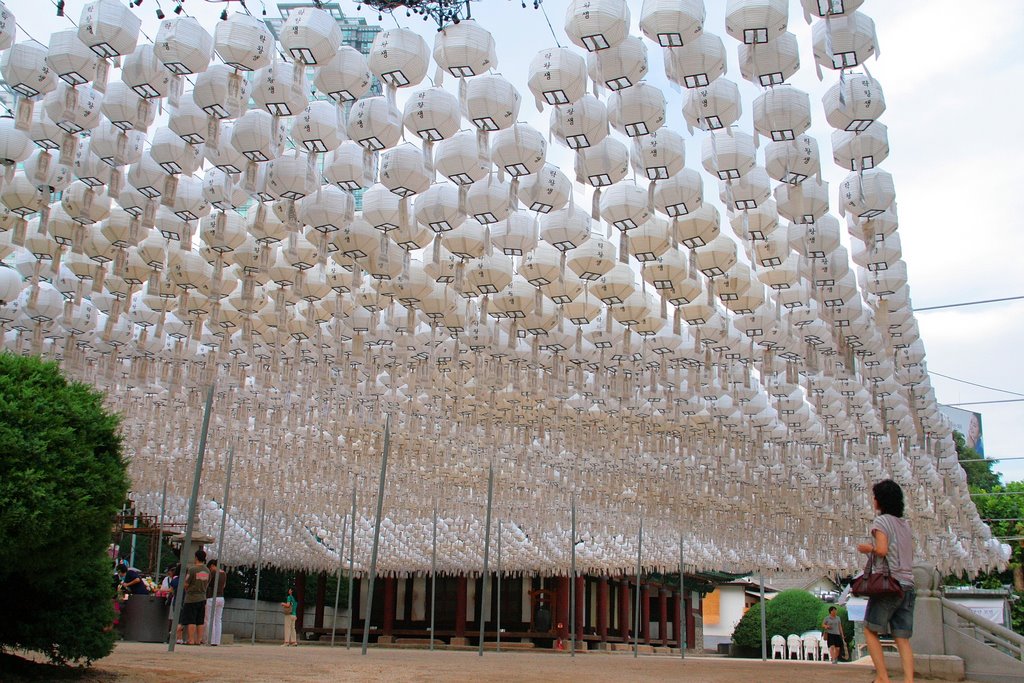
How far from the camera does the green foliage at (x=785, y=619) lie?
40844mm

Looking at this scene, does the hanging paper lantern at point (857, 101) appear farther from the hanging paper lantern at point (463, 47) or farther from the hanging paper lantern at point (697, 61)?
the hanging paper lantern at point (463, 47)

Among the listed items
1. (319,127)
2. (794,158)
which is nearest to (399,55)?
(319,127)

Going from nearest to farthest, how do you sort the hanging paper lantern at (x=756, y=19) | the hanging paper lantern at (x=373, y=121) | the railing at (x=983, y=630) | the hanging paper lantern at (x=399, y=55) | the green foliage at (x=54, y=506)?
the green foliage at (x=54, y=506) → the hanging paper lantern at (x=756, y=19) → the hanging paper lantern at (x=399, y=55) → the hanging paper lantern at (x=373, y=121) → the railing at (x=983, y=630)

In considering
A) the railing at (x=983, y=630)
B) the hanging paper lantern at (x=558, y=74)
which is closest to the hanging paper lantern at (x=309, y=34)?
the hanging paper lantern at (x=558, y=74)

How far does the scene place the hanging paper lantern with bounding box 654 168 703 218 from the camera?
30.2 feet

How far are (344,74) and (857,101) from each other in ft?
14.4

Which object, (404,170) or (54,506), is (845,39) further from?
(54,506)

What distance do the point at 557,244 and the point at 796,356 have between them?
15.8 feet

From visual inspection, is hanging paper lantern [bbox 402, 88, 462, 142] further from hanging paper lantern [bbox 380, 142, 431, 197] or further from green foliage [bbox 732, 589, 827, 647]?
green foliage [bbox 732, 589, 827, 647]

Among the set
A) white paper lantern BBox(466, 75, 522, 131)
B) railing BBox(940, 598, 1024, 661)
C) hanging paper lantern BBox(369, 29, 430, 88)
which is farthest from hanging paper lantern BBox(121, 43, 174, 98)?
railing BBox(940, 598, 1024, 661)

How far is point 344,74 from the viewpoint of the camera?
803cm

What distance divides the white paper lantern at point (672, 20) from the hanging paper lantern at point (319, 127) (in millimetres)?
3163

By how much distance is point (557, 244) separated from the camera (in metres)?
10.2

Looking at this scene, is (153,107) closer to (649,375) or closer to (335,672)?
(335,672)
